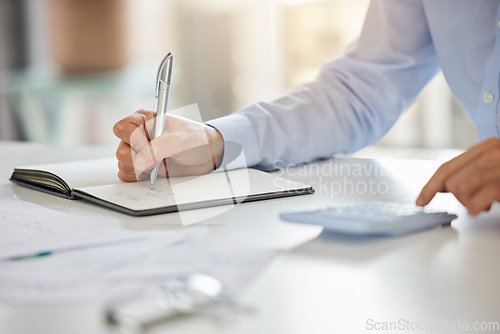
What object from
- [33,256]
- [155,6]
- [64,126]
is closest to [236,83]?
[155,6]

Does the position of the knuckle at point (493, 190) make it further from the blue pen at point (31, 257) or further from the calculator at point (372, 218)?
the blue pen at point (31, 257)

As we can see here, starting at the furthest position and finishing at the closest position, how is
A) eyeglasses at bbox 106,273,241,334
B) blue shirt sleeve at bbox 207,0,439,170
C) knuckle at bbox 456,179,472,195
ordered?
blue shirt sleeve at bbox 207,0,439,170 → knuckle at bbox 456,179,472,195 → eyeglasses at bbox 106,273,241,334

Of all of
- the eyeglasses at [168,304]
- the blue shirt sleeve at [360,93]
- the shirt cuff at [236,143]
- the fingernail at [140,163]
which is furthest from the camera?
the blue shirt sleeve at [360,93]

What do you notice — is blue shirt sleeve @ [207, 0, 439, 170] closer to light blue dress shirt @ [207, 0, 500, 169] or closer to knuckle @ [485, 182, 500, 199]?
light blue dress shirt @ [207, 0, 500, 169]

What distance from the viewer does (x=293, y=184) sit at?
766 millimetres

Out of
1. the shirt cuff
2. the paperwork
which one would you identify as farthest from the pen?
the paperwork

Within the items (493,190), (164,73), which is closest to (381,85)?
(164,73)

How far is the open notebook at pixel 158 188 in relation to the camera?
67 centimetres

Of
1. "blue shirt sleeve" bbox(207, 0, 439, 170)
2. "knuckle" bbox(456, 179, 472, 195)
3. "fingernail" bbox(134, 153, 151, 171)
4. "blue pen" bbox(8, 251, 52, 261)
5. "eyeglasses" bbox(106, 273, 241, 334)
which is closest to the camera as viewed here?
"eyeglasses" bbox(106, 273, 241, 334)

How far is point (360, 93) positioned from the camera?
1.12 metres

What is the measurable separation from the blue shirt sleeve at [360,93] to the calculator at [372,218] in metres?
0.41

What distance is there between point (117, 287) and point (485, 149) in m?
0.40

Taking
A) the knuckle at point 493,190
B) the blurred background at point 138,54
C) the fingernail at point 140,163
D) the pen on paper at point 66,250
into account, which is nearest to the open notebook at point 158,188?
the fingernail at point 140,163

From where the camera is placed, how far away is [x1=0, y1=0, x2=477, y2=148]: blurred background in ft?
12.6
